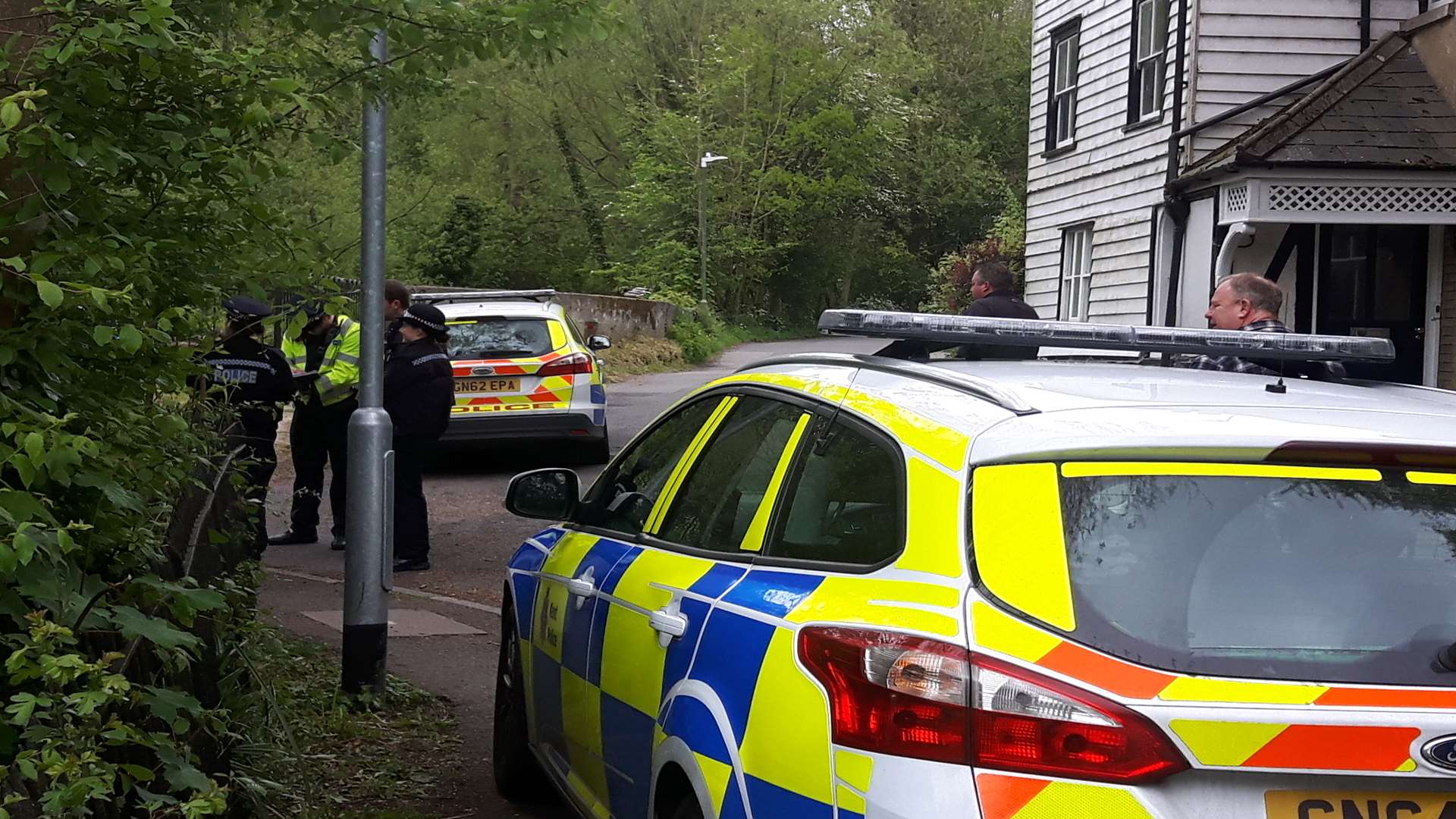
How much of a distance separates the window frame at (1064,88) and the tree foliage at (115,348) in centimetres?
1876

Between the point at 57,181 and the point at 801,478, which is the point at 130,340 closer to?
the point at 57,181

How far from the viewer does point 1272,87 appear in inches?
700

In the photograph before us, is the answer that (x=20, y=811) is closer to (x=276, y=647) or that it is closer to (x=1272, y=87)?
(x=276, y=647)

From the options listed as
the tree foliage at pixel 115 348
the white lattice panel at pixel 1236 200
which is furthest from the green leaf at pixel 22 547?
the white lattice panel at pixel 1236 200

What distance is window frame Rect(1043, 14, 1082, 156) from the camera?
2191cm

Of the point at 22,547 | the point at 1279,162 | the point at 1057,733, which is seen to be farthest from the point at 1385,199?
the point at 22,547

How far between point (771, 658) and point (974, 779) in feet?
1.95

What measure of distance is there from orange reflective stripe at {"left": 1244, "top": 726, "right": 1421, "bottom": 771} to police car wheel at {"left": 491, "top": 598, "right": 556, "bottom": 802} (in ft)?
10.7

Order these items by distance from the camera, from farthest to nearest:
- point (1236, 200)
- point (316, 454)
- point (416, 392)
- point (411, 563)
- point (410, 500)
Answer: point (1236, 200) < point (316, 454) < point (411, 563) < point (410, 500) < point (416, 392)

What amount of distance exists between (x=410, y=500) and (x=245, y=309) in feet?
16.6

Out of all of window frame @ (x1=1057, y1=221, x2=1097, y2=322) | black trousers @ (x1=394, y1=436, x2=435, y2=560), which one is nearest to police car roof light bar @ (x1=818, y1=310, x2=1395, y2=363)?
black trousers @ (x1=394, y1=436, x2=435, y2=560)

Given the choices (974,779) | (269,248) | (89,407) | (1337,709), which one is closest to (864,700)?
(974,779)

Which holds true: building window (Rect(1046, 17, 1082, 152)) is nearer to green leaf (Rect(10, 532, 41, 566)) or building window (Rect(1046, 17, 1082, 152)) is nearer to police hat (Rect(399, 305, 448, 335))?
police hat (Rect(399, 305, 448, 335))

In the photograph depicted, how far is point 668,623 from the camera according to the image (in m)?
3.52
